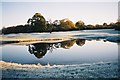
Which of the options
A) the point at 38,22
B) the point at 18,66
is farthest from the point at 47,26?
the point at 18,66

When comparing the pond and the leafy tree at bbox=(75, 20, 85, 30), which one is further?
the leafy tree at bbox=(75, 20, 85, 30)

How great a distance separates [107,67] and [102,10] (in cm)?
99

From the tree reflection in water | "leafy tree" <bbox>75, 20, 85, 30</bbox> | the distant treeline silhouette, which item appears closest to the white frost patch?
the tree reflection in water

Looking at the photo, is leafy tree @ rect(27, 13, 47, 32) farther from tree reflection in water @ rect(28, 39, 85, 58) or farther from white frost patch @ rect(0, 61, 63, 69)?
white frost patch @ rect(0, 61, 63, 69)

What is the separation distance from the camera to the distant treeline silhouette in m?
3.94

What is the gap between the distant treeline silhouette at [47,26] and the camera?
12.9 feet

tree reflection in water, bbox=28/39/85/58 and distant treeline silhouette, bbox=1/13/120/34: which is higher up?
distant treeline silhouette, bbox=1/13/120/34

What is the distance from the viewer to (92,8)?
12.9 ft

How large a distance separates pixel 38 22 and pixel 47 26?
175 mm

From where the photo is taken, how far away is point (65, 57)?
390 centimetres

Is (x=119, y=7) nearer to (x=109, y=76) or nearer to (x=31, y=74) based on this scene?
(x=109, y=76)

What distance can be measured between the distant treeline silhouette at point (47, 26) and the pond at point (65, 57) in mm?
95

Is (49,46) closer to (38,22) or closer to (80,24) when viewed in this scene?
(38,22)

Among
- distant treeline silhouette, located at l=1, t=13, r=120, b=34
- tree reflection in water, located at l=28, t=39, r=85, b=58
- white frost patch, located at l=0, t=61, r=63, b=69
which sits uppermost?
distant treeline silhouette, located at l=1, t=13, r=120, b=34
